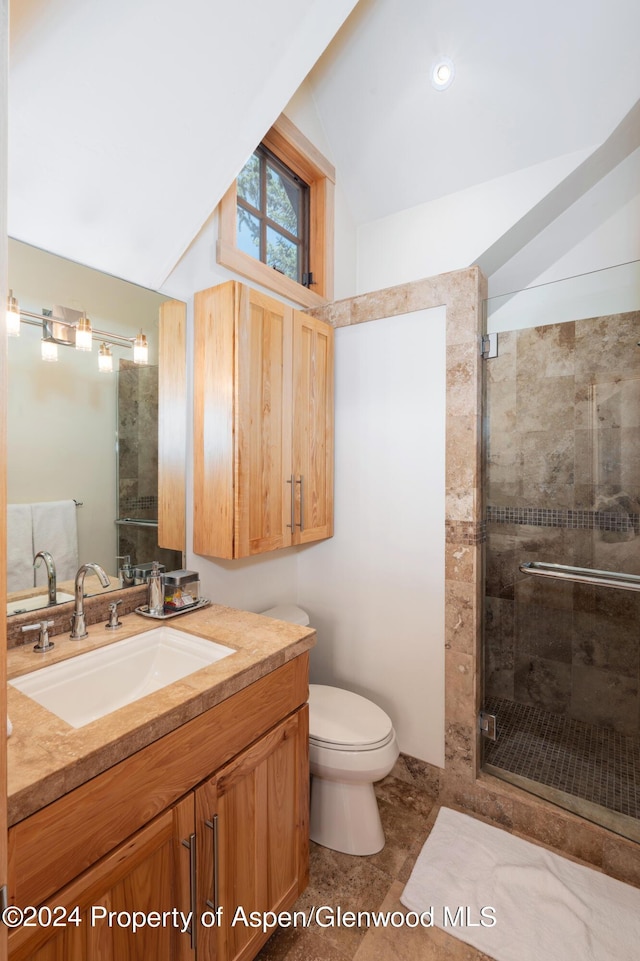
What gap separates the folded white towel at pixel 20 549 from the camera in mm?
1232

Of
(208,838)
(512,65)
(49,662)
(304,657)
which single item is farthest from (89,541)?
(512,65)

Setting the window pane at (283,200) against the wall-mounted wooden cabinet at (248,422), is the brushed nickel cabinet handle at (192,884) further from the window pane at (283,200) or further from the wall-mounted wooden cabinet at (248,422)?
the window pane at (283,200)

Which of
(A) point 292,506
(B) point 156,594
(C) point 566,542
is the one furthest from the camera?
(C) point 566,542

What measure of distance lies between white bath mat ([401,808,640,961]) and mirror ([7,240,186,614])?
4.74ft

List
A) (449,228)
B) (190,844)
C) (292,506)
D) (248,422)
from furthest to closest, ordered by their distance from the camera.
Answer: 1. (449,228)
2. (292,506)
3. (248,422)
4. (190,844)

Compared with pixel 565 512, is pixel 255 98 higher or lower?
higher

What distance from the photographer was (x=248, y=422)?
162cm

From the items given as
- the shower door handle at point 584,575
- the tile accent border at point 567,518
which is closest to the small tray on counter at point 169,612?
the tile accent border at point 567,518

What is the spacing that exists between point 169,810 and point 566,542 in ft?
6.05

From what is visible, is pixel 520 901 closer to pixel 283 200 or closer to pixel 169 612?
pixel 169 612

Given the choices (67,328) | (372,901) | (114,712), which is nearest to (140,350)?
(67,328)

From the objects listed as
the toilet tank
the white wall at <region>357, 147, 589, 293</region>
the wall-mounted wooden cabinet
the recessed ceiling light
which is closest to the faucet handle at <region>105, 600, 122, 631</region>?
the wall-mounted wooden cabinet

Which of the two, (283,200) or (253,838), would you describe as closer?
(253,838)

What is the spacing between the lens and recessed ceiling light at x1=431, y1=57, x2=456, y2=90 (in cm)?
185
